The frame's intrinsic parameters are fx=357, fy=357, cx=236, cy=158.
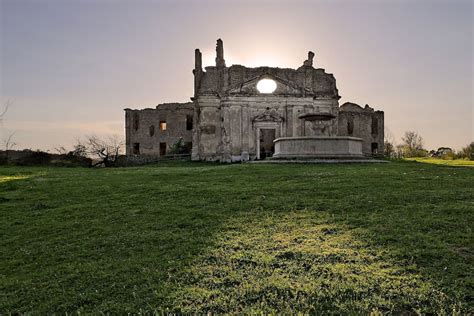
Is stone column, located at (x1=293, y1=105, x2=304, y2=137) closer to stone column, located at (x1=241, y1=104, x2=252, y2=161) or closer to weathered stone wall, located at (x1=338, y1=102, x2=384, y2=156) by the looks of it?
stone column, located at (x1=241, y1=104, x2=252, y2=161)

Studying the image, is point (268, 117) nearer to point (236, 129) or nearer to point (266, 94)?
point (266, 94)

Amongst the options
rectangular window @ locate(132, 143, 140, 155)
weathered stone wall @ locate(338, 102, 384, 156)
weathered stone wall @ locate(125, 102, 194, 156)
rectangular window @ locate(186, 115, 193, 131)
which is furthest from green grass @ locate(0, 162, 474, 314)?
rectangular window @ locate(132, 143, 140, 155)

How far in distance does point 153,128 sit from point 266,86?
60.2ft

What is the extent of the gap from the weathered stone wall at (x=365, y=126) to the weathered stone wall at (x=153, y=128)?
58.0ft

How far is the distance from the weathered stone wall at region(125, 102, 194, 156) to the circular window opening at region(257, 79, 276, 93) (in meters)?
15.5

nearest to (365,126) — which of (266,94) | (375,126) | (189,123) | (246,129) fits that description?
(375,126)

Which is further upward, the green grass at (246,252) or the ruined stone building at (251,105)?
the ruined stone building at (251,105)

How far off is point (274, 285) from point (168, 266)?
134 cm

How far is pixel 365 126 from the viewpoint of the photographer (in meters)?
40.7

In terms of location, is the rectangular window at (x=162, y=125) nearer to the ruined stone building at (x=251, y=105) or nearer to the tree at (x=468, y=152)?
the ruined stone building at (x=251, y=105)

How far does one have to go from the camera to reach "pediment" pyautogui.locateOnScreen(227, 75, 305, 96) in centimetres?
2739

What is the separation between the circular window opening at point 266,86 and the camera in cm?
2781

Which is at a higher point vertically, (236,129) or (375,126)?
(375,126)

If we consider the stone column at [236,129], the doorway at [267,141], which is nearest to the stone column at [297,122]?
the doorway at [267,141]
